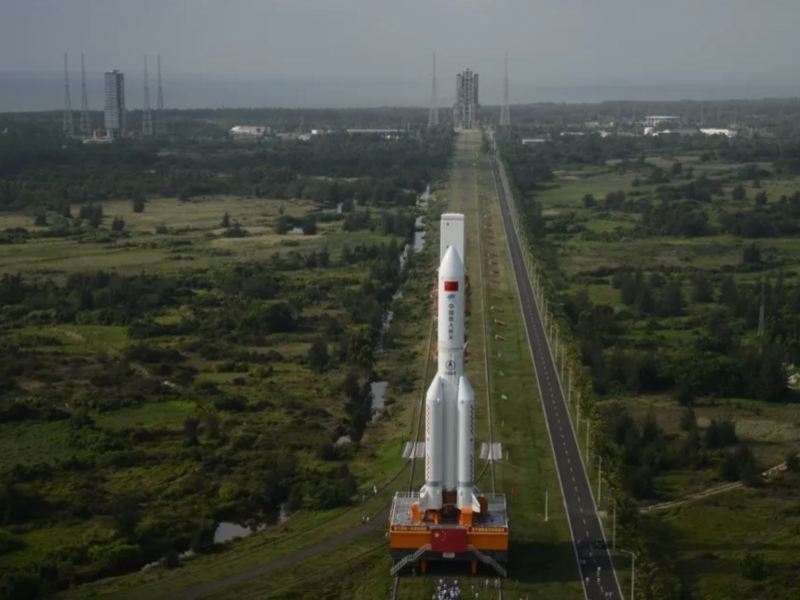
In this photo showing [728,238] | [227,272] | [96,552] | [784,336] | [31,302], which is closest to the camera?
[96,552]

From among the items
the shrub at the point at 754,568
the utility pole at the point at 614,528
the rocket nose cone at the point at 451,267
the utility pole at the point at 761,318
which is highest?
the rocket nose cone at the point at 451,267

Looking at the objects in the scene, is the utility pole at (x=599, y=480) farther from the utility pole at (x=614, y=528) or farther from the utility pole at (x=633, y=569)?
the utility pole at (x=633, y=569)

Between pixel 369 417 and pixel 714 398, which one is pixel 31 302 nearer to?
pixel 369 417

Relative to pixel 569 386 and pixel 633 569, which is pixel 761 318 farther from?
pixel 633 569

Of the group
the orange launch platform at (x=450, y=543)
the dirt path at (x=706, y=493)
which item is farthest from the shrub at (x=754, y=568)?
the orange launch platform at (x=450, y=543)

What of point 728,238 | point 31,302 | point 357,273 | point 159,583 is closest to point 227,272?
point 357,273

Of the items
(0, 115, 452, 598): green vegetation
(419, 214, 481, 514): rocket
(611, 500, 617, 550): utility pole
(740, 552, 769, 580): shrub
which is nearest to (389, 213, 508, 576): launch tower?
(419, 214, 481, 514): rocket
